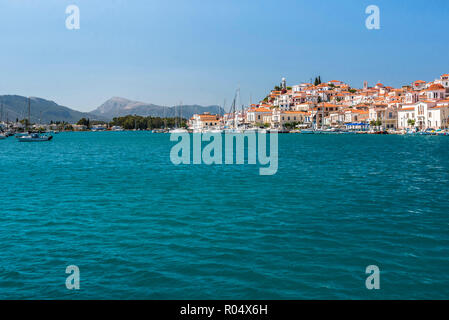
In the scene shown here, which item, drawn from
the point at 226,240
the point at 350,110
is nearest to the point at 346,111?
the point at 350,110

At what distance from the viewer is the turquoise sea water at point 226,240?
23.9 feet

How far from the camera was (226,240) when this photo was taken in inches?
395

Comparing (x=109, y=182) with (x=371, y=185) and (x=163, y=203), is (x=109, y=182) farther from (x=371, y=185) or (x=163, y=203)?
(x=371, y=185)

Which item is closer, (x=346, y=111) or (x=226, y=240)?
(x=226, y=240)

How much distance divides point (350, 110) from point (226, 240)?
120m

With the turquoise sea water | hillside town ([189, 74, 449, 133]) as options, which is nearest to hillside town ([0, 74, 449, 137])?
hillside town ([189, 74, 449, 133])

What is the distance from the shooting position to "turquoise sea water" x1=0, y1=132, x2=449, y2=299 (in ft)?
23.9

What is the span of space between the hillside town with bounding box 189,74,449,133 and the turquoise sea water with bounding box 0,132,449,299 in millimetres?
83631

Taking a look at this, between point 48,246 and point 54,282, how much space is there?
2.41 meters

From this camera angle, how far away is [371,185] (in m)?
19.2

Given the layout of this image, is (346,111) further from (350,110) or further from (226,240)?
(226,240)

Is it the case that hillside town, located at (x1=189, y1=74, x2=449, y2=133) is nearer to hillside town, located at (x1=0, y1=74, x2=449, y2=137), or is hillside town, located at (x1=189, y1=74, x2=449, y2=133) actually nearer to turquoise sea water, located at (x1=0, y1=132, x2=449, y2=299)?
hillside town, located at (x1=0, y1=74, x2=449, y2=137)

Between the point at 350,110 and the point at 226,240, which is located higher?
the point at 350,110

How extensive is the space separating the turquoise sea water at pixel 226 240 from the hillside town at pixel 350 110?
274 feet
